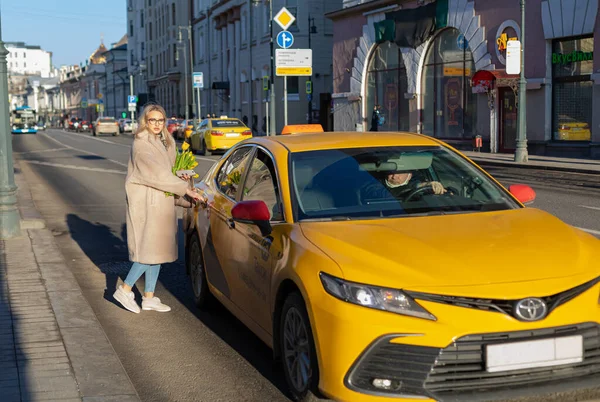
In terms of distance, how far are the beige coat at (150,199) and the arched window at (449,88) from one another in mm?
27628

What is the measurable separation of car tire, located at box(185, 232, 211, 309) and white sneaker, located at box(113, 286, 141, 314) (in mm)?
513

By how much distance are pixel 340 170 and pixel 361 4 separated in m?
37.1

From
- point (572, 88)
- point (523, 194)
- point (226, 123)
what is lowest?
point (523, 194)

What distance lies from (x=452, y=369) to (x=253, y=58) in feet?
200

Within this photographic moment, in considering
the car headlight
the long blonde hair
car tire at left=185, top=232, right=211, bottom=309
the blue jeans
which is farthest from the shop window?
the car headlight

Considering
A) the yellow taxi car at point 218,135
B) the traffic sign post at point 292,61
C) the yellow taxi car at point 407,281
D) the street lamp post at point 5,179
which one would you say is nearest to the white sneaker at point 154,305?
the yellow taxi car at point 407,281

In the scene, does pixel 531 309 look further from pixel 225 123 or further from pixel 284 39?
pixel 284 39

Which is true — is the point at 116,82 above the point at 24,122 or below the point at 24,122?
above

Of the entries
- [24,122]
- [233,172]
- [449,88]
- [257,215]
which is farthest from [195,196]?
[24,122]

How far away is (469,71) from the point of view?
33781 millimetres

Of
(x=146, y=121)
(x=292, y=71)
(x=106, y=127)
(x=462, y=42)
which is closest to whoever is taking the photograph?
(x=146, y=121)

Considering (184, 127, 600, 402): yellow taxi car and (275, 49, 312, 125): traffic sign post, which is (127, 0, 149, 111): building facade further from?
(184, 127, 600, 402): yellow taxi car

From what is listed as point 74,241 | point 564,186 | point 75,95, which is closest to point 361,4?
point 564,186

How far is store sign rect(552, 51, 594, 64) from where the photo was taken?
2770 centimetres
